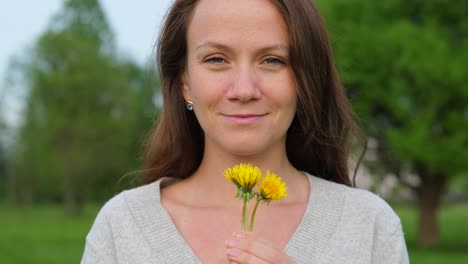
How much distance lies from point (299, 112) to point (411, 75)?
16742 millimetres

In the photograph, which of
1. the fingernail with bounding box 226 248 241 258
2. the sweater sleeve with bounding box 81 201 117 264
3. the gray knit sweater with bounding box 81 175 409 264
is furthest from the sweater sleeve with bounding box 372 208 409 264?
the sweater sleeve with bounding box 81 201 117 264

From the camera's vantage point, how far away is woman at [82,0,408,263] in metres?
2.41

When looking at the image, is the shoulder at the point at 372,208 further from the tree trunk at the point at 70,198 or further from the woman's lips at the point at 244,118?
the tree trunk at the point at 70,198

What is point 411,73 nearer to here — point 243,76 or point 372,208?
point 372,208

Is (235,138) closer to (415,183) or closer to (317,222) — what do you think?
(317,222)

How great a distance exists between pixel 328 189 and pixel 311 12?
738 millimetres

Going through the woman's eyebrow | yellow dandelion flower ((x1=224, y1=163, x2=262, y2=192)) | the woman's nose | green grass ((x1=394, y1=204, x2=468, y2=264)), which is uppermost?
the woman's eyebrow

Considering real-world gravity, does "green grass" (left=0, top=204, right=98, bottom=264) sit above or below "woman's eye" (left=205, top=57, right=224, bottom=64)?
below

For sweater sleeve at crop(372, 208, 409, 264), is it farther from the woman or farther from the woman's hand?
the woman's hand

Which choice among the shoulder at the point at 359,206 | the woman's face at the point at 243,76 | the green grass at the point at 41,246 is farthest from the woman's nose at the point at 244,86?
the green grass at the point at 41,246

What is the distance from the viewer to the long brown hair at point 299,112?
2.52 meters

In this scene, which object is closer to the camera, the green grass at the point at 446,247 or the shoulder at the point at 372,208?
the shoulder at the point at 372,208

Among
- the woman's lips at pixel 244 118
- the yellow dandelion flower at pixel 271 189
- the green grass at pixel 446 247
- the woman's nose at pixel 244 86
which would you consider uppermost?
the woman's nose at pixel 244 86

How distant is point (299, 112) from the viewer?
8.97ft
